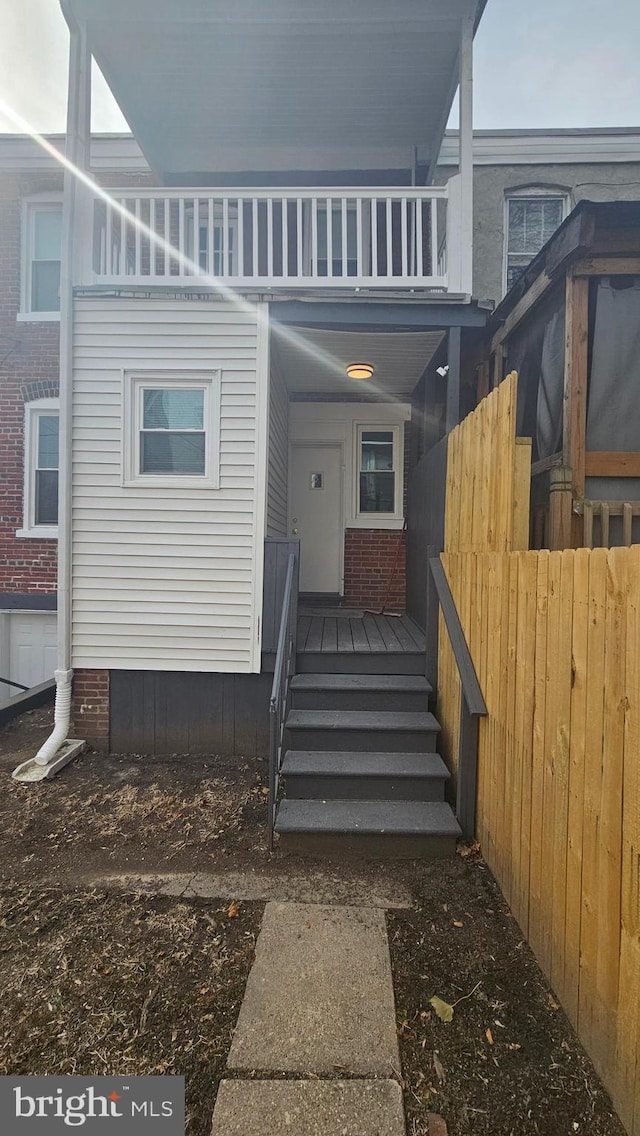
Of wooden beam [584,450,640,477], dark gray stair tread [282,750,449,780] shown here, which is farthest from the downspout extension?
wooden beam [584,450,640,477]

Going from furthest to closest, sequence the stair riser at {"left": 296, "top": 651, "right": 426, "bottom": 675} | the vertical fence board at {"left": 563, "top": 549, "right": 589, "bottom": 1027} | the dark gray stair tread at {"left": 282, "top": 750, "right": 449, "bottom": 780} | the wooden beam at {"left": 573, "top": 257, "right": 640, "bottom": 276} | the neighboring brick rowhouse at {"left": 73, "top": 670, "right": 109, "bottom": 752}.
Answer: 1. the neighboring brick rowhouse at {"left": 73, "top": 670, "right": 109, "bottom": 752}
2. the stair riser at {"left": 296, "top": 651, "right": 426, "bottom": 675}
3. the wooden beam at {"left": 573, "top": 257, "right": 640, "bottom": 276}
4. the dark gray stair tread at {"left": 282, "top": 750, "right": 449, "bottom": 780}
5. the vertical fence board at {"left": 563, "top": 549, "right": 589, "bottom": 1027}

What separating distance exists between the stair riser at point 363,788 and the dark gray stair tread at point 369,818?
0.05 m

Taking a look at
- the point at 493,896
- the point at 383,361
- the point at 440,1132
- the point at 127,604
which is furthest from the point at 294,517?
the point at 440,1132

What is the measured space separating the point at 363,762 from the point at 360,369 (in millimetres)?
4173

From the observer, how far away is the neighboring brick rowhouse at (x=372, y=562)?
6.85 m

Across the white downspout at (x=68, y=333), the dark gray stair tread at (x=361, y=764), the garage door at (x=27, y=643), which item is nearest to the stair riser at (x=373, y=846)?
the dark gray stair tread at (x=361, y=764)

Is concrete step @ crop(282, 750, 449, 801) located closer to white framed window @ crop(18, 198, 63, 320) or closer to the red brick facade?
the red brick facade

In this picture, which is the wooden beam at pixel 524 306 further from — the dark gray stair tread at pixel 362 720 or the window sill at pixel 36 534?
the window sill at pixel 36 534

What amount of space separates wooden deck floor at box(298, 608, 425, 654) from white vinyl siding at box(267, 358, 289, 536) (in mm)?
1073

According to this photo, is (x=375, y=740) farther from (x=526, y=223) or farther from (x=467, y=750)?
(x=526, y=223)

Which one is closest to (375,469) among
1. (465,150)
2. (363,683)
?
(465,150)

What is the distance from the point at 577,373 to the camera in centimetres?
384

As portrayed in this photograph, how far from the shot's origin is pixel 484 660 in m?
3.10

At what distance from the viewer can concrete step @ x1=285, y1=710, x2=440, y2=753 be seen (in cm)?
366
